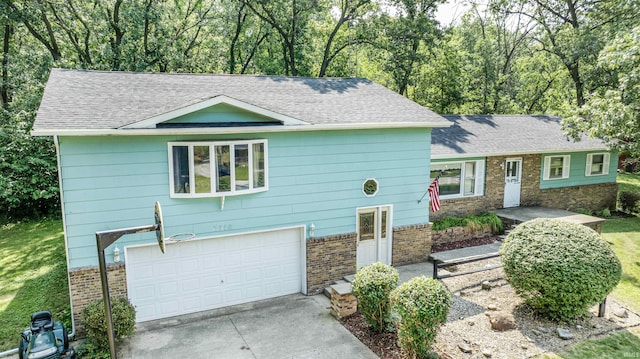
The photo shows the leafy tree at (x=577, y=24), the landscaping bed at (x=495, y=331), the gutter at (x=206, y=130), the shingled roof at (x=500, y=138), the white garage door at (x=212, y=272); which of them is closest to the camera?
the gutter at (x=206, y=130)

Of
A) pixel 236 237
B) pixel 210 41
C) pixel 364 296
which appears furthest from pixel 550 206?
pixel 210 41

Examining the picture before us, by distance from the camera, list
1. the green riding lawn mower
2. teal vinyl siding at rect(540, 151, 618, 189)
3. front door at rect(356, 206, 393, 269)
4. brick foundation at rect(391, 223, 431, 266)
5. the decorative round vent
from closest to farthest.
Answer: the green riding lawn mower < the decorative round vent < front door at rect(356, 206, 393, 269) < brick foundation at rect(391, 223, 431, 266) < teal vinyl siding at rect(540, 151, 618, 189)

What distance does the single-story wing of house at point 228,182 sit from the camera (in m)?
8.61

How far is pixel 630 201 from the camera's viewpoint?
64.5 ft

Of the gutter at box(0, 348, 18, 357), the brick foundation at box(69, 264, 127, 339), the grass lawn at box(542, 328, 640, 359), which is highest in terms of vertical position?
the brick foundation at box(69, 264, 127, 339)

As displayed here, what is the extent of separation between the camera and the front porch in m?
15.1

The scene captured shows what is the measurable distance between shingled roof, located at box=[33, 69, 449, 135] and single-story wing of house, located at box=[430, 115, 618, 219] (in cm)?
361

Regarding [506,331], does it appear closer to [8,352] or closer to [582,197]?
[8,352]

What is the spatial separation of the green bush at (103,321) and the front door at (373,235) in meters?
6.22

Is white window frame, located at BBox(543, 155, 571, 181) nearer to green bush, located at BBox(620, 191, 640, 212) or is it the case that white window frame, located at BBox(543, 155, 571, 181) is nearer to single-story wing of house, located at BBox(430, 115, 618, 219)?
single-story wing of house, located at BBox(430, 115, 618, 219)

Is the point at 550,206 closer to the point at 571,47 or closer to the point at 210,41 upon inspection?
the point at 571,47

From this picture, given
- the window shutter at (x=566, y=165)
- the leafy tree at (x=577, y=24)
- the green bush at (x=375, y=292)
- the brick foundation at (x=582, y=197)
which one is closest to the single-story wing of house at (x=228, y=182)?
the green bush at (x=375, y=292)

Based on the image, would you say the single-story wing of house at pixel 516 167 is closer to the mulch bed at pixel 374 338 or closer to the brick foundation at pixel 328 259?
the brick foundation at pixel 328 259

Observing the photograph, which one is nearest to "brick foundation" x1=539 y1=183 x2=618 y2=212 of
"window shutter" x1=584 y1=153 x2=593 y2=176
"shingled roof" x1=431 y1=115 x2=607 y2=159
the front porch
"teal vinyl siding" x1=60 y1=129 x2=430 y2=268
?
"window shutter" x1=584 y1=153 x2=593 y2=176
